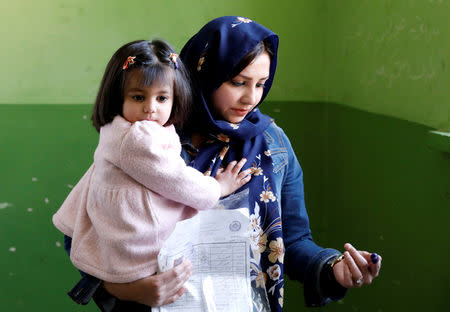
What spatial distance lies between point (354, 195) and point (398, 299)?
465mm

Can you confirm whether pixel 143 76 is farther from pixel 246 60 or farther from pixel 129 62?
pixel 246 60

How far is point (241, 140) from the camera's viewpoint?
1.33 m

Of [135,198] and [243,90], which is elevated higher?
[243,90]

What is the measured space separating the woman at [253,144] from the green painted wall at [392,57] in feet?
1.57

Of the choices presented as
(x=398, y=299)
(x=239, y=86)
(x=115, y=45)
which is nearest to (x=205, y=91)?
(x=239, y=86)

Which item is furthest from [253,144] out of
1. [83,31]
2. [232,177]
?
[83,31]

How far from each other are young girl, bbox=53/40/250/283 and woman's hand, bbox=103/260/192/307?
0.08 ft

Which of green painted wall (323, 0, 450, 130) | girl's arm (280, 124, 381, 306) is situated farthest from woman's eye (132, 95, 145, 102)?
green painted wall (323, 0, 450, 130)

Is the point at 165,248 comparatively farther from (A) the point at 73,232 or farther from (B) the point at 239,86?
(B) the point at 239,86

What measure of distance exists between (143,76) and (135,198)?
11.0 inches

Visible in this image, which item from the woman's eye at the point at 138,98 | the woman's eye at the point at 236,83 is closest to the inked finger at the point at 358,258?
the woman's eye at the point at 236,83

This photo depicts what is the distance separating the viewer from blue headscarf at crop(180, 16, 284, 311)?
1.25m

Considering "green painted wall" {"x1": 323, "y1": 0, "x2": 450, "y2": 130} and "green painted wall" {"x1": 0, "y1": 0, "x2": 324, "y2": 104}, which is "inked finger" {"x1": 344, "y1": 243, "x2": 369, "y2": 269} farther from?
"green painted wall" {"x1": 0, "y1": 0, "x2": 324, "y2": 104}

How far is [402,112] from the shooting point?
5.22 feet
